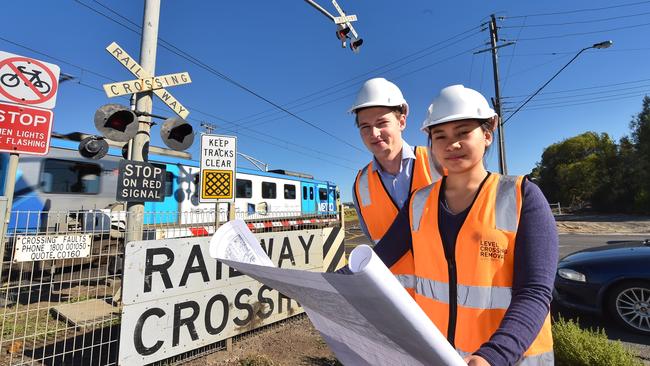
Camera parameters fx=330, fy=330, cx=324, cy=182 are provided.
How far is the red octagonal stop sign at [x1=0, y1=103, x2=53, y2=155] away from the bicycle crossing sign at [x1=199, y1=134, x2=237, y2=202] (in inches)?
71.9

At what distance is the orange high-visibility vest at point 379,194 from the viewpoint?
6.15ft

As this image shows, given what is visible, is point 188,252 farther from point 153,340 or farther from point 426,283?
point 426,283

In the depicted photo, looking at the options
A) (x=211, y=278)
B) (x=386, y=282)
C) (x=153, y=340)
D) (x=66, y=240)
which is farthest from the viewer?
(x=211, y=278)

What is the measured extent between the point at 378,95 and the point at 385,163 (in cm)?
41

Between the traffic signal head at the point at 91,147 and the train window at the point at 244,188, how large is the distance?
949cm

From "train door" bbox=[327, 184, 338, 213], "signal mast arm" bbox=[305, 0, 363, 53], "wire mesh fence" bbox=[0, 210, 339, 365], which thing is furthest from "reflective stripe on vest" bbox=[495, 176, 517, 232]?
"train door" bbox=[327, 184, 338, 213]

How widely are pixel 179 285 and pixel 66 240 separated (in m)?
1.12

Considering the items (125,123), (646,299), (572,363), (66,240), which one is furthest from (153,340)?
(646,299)

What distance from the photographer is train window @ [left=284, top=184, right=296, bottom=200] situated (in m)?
17.7

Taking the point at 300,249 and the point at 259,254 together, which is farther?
the point at 300,249

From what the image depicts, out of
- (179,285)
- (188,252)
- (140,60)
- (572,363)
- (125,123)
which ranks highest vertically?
(140,60)

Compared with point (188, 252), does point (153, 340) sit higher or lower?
lower

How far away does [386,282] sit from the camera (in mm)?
651

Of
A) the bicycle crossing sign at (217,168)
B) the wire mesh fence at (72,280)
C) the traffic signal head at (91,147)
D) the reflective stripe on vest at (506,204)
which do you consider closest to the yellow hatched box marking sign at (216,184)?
the bicycle crossing sign at (217,168)
